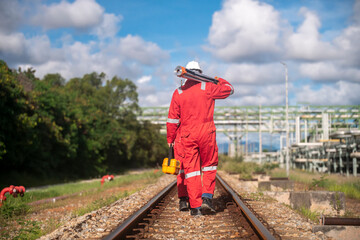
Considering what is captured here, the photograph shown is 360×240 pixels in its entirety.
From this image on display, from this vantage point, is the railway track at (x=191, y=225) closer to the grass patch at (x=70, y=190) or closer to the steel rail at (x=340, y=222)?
the steel rail at (x=340, y=222)

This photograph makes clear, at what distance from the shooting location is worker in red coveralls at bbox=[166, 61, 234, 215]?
6.42 metres

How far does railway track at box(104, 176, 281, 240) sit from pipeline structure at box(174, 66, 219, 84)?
2.20 metres

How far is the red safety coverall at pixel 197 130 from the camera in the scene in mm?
6434

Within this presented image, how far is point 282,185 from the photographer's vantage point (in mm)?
12688

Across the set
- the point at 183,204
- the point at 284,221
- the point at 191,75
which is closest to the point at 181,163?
the point at 183,204

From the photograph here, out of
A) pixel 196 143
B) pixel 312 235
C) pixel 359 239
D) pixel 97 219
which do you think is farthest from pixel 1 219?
pixel 359 239

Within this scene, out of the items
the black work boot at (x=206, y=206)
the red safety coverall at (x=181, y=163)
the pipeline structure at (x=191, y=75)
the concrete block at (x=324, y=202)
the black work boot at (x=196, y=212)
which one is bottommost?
the concrete block at (x=324, y=202)

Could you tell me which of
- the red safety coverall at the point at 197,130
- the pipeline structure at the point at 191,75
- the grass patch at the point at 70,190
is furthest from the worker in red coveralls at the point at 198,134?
the grass patch at the point at 70,190

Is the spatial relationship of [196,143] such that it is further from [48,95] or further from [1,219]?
[48,95]

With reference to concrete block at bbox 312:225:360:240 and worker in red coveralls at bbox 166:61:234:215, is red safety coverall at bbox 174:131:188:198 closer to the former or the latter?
worker in red coveralls at bbox 166:61:234:215

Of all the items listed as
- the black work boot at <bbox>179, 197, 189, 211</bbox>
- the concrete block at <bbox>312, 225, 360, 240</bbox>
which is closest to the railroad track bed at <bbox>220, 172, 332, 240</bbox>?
the concrete block at <bbox>312, 225, 360, 240</bbox>

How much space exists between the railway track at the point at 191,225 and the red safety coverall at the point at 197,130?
47 cm

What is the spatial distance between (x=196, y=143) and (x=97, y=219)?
6.46ft

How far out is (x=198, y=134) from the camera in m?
6.42
